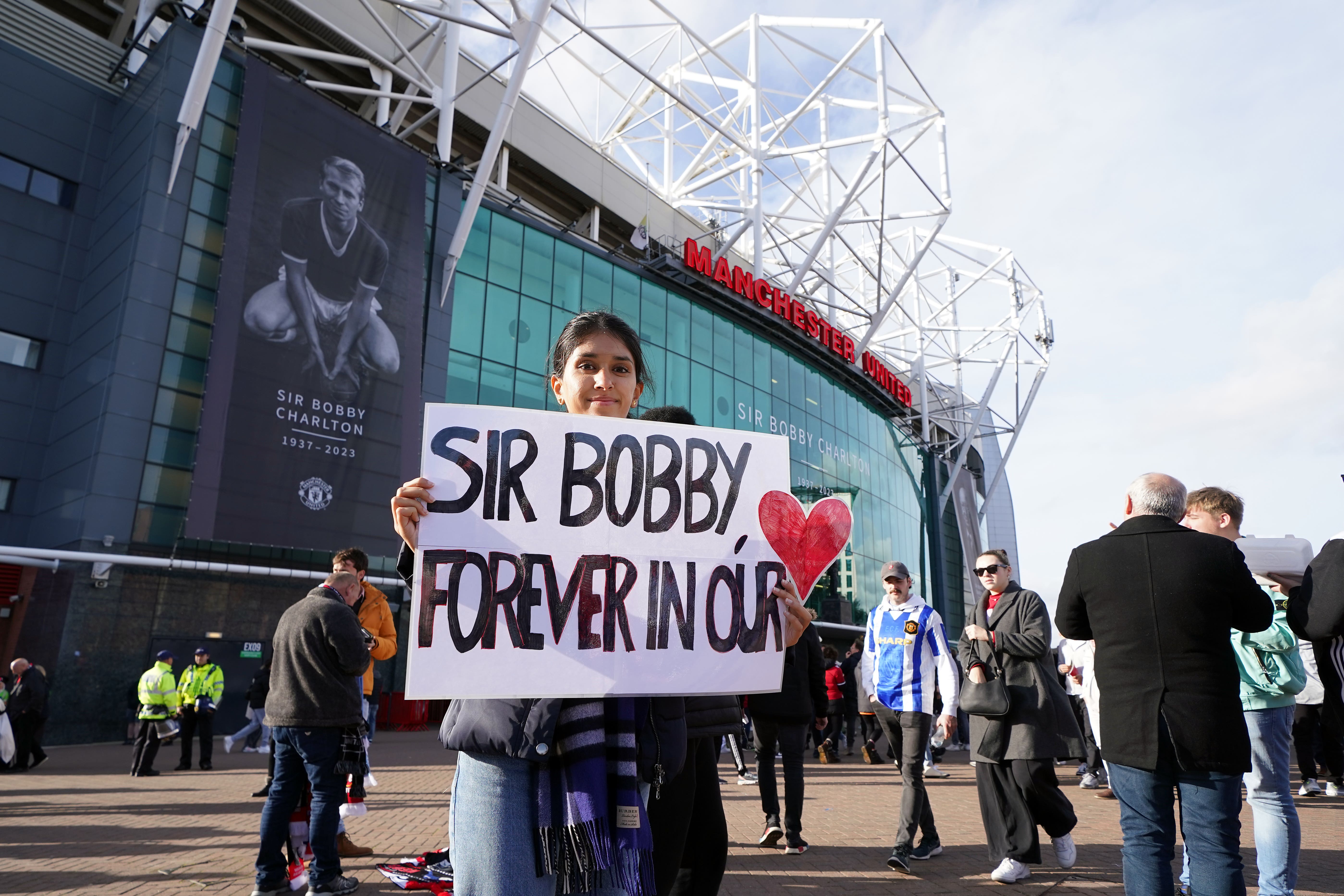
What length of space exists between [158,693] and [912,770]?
381 inches

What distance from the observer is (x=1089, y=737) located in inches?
421

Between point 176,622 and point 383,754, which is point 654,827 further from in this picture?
point 176,622

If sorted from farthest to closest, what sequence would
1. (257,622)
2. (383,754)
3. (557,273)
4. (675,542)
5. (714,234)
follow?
(714,234) < (557,273) < (257,622) < (383,754) < (675,542)

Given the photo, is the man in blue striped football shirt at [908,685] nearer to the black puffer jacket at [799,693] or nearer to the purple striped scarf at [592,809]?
the black puffer jacket at [799,693]

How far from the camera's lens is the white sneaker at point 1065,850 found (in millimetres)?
5336

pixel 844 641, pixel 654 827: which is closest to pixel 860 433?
pixel 844 641

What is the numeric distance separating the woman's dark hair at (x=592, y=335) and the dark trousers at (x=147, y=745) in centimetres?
1111

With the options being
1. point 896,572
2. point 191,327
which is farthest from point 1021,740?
point 191,327

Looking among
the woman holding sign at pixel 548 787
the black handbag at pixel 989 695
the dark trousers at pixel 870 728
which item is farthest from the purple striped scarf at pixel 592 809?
the dark trousers at pixel 870 728

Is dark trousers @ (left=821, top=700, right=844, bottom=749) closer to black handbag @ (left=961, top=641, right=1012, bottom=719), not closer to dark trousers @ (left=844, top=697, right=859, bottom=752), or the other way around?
dark trousers @ (left=844, top=697, right=859, bottom=752)

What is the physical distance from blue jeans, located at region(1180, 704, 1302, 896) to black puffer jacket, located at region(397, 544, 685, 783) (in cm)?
287

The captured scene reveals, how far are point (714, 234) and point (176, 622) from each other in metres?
24.9

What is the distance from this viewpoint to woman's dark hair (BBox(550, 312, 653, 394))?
2.28 m

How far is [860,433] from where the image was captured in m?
39.8
